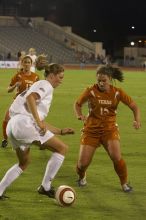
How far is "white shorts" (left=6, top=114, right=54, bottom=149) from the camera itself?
704 centimetres

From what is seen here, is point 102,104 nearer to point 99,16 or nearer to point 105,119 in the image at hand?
point 105,119

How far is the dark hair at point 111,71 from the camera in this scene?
781 cm

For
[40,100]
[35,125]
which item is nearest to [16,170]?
[35,125]

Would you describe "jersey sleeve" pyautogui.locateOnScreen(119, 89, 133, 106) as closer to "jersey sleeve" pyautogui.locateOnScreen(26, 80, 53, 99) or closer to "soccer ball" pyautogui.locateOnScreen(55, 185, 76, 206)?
"jersey sleeve" pyautogui.locateOnScreen(26, 80, 53, 99)

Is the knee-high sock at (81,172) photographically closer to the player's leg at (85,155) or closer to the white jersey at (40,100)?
the player's leg at (85,155)

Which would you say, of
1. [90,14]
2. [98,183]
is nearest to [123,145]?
[98,183]

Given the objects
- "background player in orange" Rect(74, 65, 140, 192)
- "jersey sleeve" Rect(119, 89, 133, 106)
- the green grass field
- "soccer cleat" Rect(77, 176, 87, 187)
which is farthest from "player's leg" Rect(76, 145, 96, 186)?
"jersey sleeve" Rect(119, 89, 133, 106)

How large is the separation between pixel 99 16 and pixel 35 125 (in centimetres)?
7821

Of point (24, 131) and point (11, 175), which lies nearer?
point (24, 131)

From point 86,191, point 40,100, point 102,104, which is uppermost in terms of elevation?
point 40,100

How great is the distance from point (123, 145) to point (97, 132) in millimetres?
4201

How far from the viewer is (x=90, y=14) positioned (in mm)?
83562

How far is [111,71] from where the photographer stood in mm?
7891

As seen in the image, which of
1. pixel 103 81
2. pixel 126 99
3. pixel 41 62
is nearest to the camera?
pixel 103 81
